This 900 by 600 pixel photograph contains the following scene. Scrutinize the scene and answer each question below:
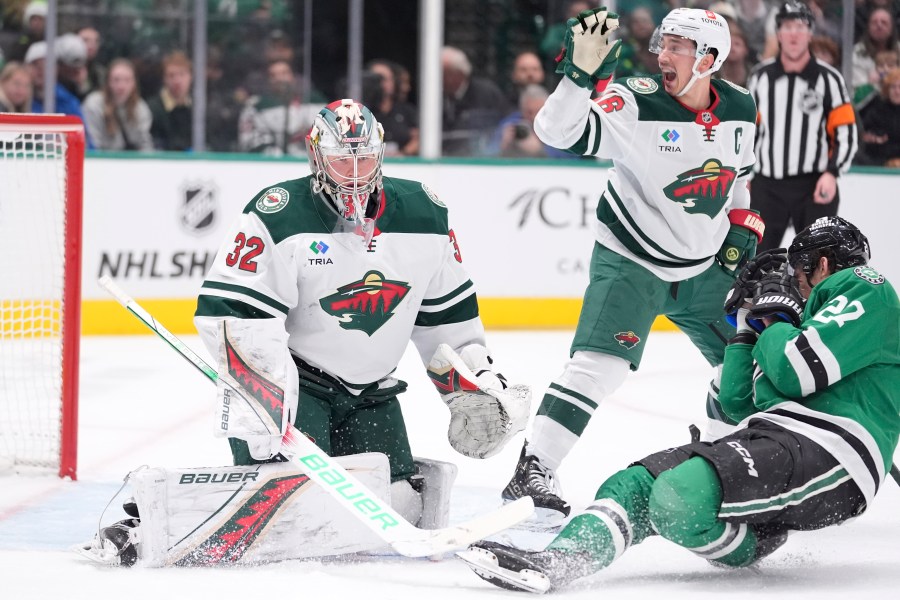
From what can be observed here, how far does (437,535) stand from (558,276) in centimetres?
463

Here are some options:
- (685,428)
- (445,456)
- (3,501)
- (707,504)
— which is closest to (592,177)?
(685,428)

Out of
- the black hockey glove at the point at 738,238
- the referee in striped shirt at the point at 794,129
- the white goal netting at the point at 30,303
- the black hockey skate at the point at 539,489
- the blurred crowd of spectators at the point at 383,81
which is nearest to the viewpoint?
the black hockey skate at the point at 539,489

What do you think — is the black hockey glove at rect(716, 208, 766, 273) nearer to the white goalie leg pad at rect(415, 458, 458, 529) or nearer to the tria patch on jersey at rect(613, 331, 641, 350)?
the tria patch on jersey at rect(613, 331, 641, 350)

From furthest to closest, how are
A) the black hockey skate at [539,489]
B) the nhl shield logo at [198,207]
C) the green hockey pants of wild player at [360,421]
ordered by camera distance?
1. the nhl shield logo at [198,207]
2. the black hockey skate at [539,489]
3. the green hockey pants of wild player at [360,421]

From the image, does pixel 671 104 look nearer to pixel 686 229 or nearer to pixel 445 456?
pixel 686 229

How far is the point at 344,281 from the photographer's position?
9.21ft

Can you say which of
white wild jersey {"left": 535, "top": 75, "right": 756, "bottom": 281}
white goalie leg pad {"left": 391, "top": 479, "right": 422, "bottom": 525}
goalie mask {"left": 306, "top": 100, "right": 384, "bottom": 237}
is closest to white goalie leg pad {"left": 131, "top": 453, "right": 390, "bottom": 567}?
white goalie leg pad {"left": 391, "top": 479, "right": 422, "bottom": 525}

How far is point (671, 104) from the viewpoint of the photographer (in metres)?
3.46

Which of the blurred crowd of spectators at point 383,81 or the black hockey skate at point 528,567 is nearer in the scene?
the black hockey skate at point 528,567

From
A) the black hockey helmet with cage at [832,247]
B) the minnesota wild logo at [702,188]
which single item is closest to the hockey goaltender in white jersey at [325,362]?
the black hockey helmet with cage at [832,247]

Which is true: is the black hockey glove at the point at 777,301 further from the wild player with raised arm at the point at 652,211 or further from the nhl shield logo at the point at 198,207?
the nhl shield logo at the point at 198,207

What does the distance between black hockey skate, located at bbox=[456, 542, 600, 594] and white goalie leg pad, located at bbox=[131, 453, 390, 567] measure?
13.6 inches

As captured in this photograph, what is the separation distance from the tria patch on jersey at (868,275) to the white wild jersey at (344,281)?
0.83m

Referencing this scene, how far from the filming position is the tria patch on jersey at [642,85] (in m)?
3.48
